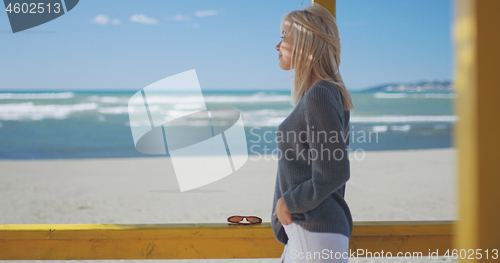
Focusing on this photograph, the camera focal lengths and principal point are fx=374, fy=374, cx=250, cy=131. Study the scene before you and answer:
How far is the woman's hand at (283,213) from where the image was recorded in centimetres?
107

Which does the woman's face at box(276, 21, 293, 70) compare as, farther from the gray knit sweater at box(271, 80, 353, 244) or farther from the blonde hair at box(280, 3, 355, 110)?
the gray knit sweater at box(271, 80, 353, 244)

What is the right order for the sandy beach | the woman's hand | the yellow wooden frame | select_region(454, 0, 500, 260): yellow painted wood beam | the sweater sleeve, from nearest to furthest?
select_region(454, 0, 500, 260): yellow painted wood beam < the sweater sleeve < the woman's hand < the yellow wooden frame < the sandy beach

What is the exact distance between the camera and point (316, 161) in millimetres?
978

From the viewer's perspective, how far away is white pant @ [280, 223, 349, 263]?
3.35ft

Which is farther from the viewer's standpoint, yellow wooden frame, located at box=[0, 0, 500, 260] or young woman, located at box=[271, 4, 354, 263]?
yellow wooden frame, located at box=[0, 0, 500, 260]

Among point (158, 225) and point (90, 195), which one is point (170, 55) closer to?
point (90, 195)

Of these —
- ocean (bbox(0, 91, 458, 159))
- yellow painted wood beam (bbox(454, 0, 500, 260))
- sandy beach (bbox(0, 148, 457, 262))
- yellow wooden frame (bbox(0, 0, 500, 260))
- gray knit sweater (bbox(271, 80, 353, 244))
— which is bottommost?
ocean (bbox(0, 91, 458, 159))

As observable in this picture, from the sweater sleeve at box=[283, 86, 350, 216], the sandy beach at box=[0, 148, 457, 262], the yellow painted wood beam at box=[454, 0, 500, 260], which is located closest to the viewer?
the yellow painted wood beam at box=[454, 0, 500, 260]

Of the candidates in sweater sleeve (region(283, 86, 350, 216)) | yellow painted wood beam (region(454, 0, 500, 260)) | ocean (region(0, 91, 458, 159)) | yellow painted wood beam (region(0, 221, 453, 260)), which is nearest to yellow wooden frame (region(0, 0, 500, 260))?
yellow painted wood beam (region(0, 221, 453, 260))

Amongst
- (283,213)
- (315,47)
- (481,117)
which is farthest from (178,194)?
(481,117)

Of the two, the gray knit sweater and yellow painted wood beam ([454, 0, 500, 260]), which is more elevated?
yellow painted wood beam ([454, 0, 500, 260])

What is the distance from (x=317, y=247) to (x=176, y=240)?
0.84 meters

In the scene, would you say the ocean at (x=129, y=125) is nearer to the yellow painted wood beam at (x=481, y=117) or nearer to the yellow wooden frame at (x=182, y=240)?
the yellow wooden frame at (x=182, y=240)

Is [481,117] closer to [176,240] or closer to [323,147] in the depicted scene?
[323,147]
